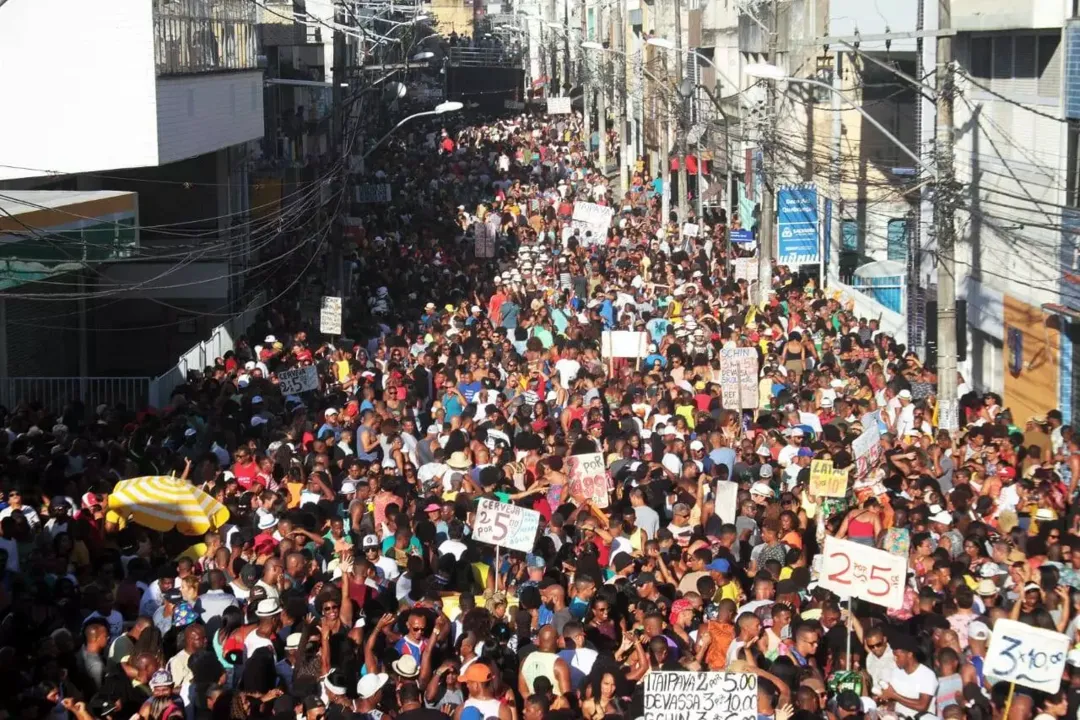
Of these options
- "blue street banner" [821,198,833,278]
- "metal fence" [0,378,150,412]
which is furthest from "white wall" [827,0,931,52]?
"metal fence" [0,378,150,412]

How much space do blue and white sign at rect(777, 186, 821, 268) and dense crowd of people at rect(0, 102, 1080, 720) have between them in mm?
6198

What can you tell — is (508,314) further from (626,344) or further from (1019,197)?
(1019,197)

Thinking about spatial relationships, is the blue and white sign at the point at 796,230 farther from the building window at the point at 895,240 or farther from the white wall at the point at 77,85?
the white wall at the point at 77,85

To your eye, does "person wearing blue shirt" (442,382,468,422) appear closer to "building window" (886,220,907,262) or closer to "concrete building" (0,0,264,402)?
"concrete building" (0,0,264,402)

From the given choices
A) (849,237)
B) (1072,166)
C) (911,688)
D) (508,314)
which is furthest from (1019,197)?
(849,237)

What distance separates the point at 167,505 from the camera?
14180 mm

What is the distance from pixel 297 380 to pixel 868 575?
11335 millimetres

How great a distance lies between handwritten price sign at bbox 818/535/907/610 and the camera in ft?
37.7

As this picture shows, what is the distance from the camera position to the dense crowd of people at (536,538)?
10.7 meters

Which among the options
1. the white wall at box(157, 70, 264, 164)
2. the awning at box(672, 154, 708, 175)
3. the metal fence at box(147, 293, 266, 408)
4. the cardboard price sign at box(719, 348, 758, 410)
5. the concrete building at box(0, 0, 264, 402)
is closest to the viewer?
the cardboard price sign at box(719, 348, 758, 410)

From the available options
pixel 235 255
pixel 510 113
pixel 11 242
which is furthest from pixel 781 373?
pixel 510 113

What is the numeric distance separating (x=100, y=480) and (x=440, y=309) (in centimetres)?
1619

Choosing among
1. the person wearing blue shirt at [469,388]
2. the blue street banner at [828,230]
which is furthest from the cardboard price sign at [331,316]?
the blue street banner at [828,230]

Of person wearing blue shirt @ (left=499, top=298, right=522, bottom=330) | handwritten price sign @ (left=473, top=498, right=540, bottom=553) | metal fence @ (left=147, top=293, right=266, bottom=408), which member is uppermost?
handwritten price sign @ (left=473, top=498, right=540, bottom=553)
